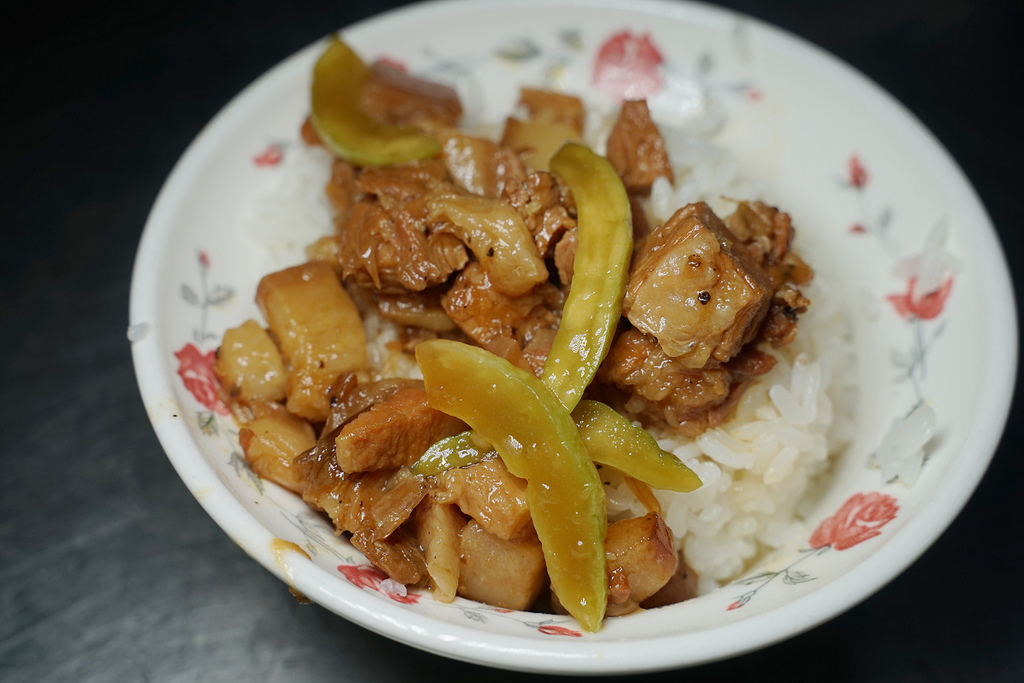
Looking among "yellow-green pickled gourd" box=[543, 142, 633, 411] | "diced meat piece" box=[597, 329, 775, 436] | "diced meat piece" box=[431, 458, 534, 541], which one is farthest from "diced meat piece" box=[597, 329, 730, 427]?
"diced meat piece" box=[431, 458, 534, 541]

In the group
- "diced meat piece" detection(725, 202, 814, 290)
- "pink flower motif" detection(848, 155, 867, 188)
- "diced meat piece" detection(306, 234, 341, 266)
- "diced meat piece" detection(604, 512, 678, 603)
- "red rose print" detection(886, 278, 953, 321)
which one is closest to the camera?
"diced meat piece" detection(604, 512, 678, 603)

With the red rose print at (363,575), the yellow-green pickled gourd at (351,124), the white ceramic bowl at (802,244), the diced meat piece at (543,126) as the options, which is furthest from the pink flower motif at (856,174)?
the red rose print at (363,575)

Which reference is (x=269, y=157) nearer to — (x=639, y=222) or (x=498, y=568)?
(x=639, y=222)

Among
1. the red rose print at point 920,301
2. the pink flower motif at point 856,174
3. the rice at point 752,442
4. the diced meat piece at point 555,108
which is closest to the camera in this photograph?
the rice at point 752,442

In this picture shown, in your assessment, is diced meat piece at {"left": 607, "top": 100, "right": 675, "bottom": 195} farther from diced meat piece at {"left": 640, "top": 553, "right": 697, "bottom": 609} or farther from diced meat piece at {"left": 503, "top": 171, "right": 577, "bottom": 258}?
diced meat piece at {"left": 640, "top": 553, "right": 697, "bottom": 609}

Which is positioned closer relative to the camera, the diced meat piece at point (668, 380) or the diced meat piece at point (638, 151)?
the diced meat piece at point (668, 380)

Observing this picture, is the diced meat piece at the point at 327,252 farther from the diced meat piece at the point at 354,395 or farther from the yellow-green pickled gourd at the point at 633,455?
the yellow-green pickled gourd at the point at 633,455

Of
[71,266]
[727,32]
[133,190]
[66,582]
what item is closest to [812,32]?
[727,32]
